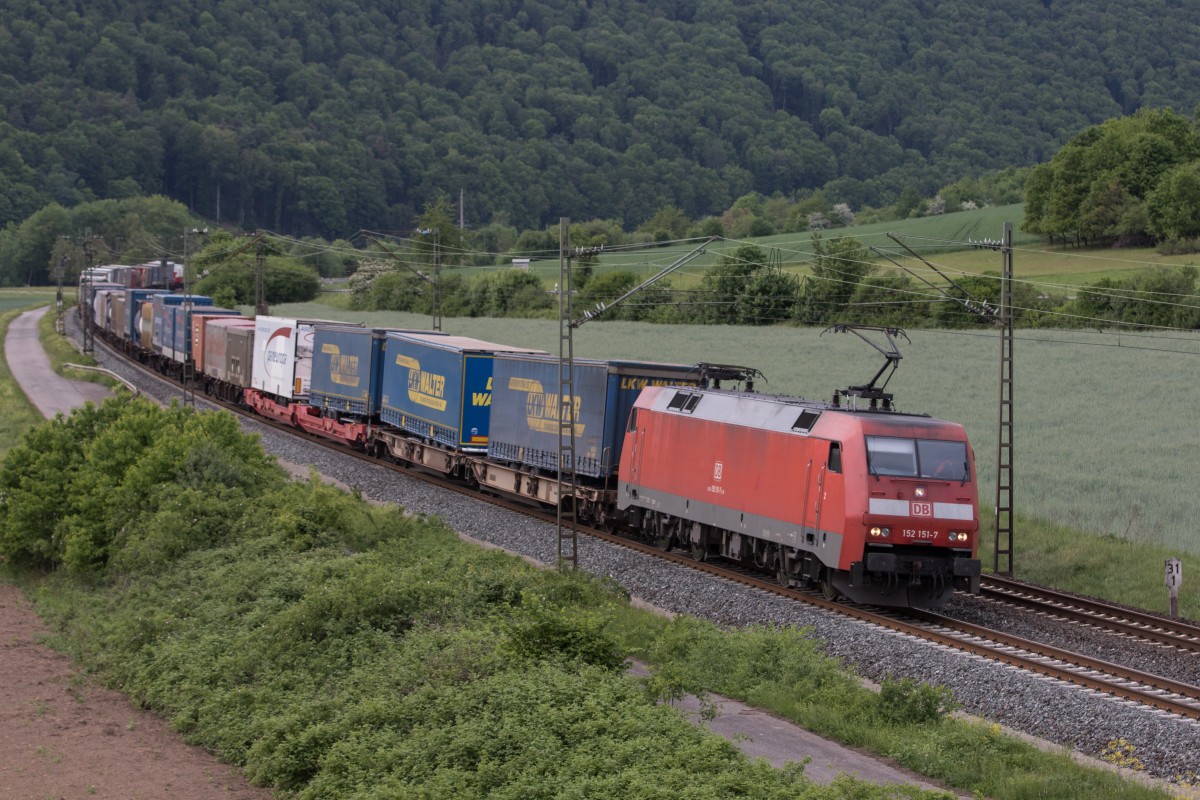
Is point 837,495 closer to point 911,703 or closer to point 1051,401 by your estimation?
point 911,703

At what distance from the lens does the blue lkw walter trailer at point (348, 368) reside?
39375mm

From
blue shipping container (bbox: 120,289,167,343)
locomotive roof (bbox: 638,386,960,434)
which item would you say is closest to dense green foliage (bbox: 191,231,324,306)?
Answer: blue shipping container (bbox: 120,289,167,343)

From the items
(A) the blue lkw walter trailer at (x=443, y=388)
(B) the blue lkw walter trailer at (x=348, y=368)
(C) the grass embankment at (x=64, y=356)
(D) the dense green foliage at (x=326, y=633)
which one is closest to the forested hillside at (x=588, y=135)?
(C) the grass embankment at (x=64, y=356)

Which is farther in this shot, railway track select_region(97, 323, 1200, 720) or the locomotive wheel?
the locomotive wheel

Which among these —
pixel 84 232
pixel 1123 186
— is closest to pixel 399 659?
pixel 1123 186

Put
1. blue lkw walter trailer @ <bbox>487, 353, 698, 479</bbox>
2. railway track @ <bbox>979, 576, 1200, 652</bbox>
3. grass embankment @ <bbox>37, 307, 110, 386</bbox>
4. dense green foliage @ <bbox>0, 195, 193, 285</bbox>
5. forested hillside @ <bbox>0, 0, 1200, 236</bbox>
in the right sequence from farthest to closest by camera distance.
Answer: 1. forested hillside @ <bbox>0, 0, 1200, 236</bbox>
2. dense green foliage @ <bbox>0, 195, 193, 285</bbox>
3. grass embankment @ <bbox>37, 307, 110, 386</bbox>
4. blue lkw walter trailer @ <bbox>487, 353, 698, 479</bbox>
5. railway track @ <bbox>979, 576, 1200, 652</bbox>

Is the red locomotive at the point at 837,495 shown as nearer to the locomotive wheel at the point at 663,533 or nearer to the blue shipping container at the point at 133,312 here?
the locomotive wheel at the point at 663,533

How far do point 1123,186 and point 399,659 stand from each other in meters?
79.7

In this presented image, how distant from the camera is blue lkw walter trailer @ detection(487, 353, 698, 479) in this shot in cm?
2856

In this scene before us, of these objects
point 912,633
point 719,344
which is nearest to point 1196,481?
point 912,633

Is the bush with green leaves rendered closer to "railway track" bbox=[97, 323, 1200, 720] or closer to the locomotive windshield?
"railway track" bbox=[97, 323, 1200, 720]

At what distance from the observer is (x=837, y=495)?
2047 cm

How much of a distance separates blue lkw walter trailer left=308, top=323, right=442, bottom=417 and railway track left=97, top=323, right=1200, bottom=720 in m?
13.9

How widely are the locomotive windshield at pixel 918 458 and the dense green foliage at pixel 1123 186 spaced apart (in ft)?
203
